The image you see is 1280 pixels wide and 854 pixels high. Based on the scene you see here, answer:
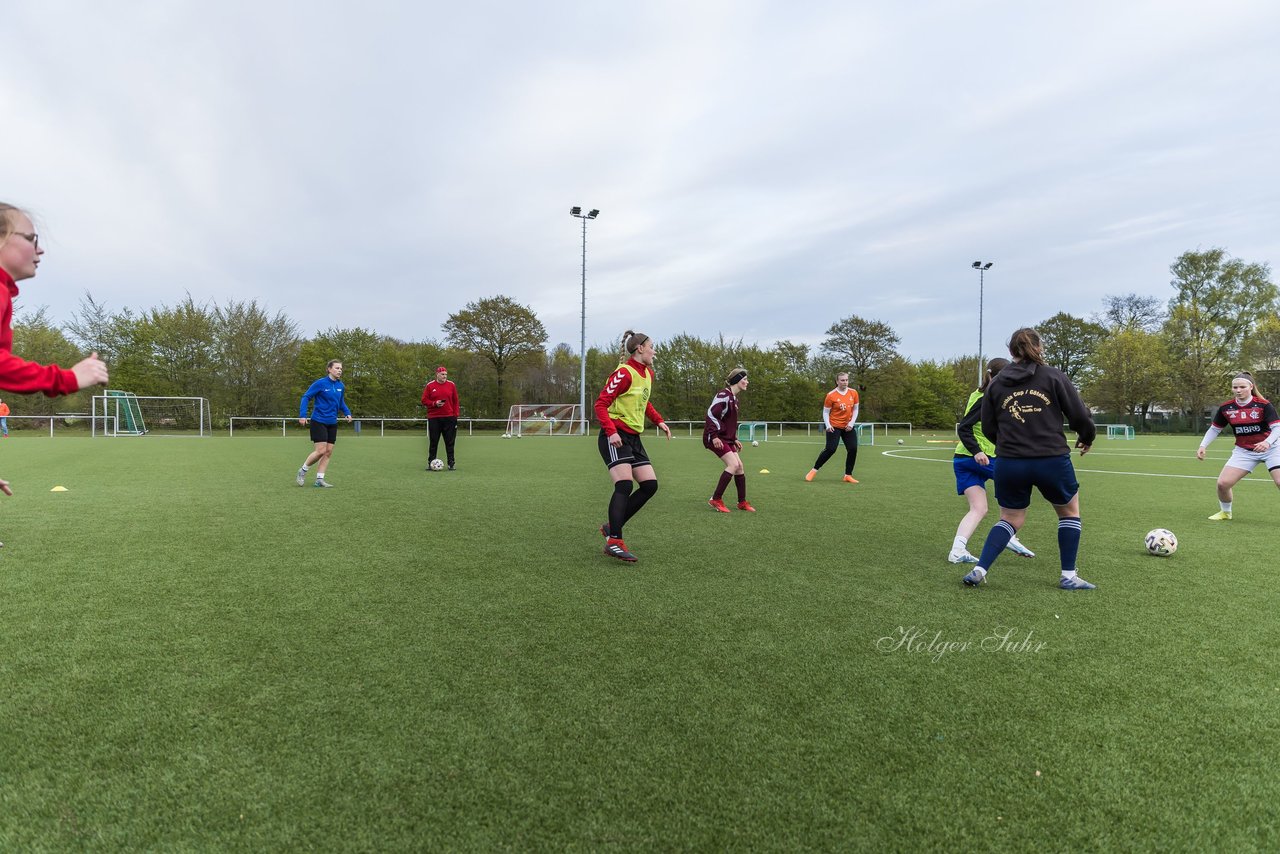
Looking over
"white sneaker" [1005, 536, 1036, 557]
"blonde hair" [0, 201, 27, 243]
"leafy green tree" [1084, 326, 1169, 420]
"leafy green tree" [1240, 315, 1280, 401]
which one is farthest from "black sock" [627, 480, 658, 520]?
"leafy green tree" [1084, 326, 1169, 420]

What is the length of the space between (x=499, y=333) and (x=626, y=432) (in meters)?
43.4

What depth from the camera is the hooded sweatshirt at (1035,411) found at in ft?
14.8

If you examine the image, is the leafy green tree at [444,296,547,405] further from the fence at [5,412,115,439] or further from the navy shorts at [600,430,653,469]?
the navy shorts at [600,430,653,469]

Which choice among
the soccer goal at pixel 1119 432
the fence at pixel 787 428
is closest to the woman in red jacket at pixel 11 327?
the fence at pixel 787 428

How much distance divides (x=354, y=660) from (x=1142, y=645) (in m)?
3.95

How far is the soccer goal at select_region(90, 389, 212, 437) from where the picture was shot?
32812 millimetres

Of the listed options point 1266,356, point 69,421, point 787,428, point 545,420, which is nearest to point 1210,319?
point 1266,356

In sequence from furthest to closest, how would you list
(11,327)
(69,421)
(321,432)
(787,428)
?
(787,428), (69,421), (321,432), (11,327)

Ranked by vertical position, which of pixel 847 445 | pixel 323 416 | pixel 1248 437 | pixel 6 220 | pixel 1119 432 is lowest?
pixel 1119 432

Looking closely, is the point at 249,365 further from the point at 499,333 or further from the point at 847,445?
the point at 847,445

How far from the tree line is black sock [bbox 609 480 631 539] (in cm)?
3885

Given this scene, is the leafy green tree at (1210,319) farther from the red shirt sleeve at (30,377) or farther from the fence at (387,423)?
the red shirt sleeve at (30,377)

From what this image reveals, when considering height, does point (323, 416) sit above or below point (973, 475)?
above

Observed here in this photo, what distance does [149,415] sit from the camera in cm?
3550
